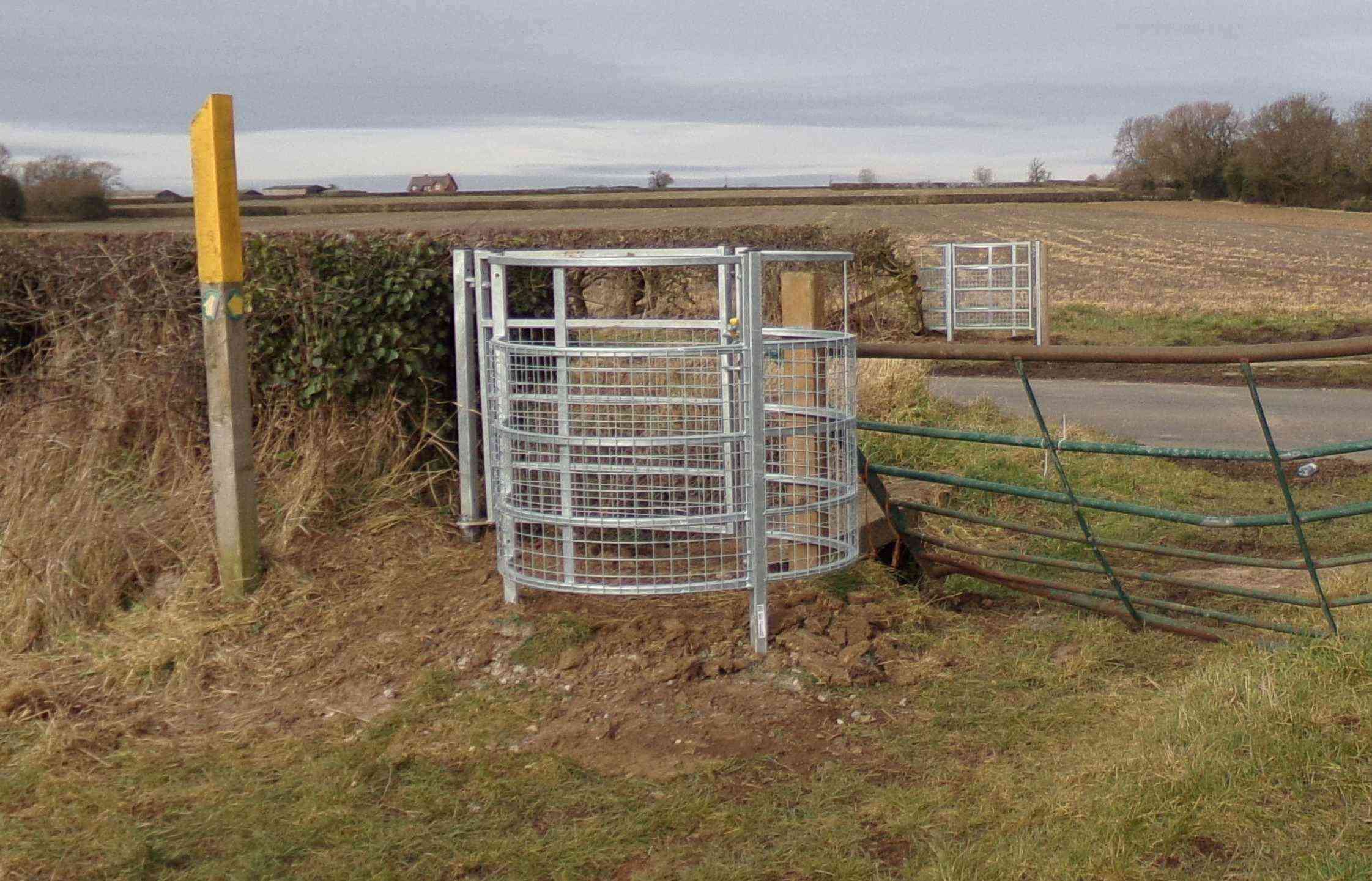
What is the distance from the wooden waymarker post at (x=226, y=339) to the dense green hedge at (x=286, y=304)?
891 mm

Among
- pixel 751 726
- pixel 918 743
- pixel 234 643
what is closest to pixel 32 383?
pixel 234 643

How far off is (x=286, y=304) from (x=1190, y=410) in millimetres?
8476

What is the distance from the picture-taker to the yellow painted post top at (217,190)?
5.64m

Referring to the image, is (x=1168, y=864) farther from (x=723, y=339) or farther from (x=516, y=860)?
(x=723, y=339)

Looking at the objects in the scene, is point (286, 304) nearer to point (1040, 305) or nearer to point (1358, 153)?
point (1040, 305)

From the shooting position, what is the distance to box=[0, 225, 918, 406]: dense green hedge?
6.68 meters

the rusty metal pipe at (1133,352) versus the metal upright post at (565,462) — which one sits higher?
the rusty metal pipe at (1133,352)

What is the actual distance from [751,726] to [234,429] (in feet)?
8.88

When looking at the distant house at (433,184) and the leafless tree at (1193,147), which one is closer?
the distant house at (433,184)

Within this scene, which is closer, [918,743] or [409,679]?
[918,743]

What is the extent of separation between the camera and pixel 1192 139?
78.8 meters

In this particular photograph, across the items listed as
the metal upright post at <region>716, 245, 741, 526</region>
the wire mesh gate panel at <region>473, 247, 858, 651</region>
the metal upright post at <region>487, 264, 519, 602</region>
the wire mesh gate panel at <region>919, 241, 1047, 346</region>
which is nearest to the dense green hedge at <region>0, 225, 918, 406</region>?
the wire mesh gate panel at <region>473, 247, 858, 651</region>

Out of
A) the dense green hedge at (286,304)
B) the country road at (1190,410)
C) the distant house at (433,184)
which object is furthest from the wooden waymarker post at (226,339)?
the distant house at (433,184)

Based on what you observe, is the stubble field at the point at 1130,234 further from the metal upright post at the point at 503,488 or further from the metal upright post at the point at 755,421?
the metal upright post at the point at 755,421
